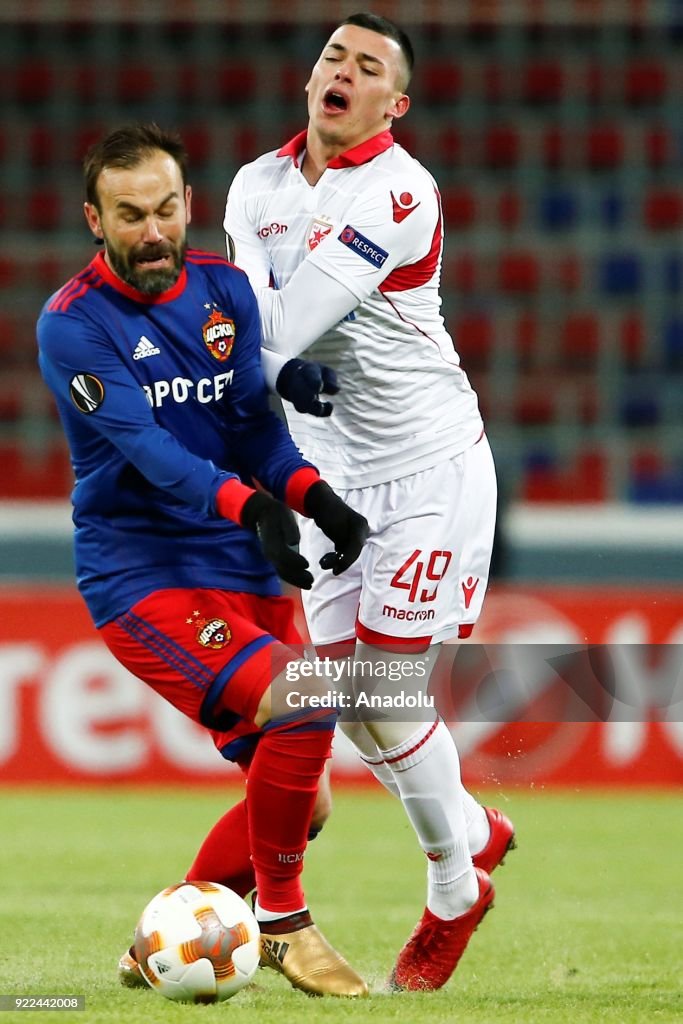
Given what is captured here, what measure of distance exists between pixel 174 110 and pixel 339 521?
9.06m

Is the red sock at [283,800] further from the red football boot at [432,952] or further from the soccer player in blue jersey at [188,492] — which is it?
the red football boot at [432,952]

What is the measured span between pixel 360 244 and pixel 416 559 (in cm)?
78

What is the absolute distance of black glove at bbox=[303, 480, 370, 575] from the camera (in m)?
3.78

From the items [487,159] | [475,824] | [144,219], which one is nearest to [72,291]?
[144,219]

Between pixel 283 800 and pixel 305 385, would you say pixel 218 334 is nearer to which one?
pixel 305 385

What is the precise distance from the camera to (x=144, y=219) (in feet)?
12.2

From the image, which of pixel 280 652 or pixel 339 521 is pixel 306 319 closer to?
pixel 339 521

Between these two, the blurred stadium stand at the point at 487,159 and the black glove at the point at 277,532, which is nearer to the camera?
the black glove at the point at 277,532

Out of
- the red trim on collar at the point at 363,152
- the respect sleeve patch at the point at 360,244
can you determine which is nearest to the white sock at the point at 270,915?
the respect sleeve patch at the point at 360,244

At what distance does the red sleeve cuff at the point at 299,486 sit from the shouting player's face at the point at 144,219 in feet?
1.69

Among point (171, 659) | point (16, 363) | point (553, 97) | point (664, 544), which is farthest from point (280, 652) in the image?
point (553, 97)

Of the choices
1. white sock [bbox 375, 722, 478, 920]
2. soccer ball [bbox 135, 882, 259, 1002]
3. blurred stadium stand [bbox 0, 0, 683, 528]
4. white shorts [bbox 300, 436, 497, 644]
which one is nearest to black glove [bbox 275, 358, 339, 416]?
white shorts [bbox 300, 436, 497, 644]

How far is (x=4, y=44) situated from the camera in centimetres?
1233

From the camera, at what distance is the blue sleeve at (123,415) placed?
3.68 meters
